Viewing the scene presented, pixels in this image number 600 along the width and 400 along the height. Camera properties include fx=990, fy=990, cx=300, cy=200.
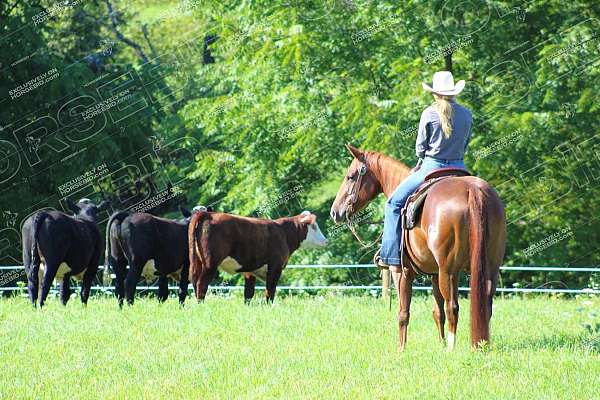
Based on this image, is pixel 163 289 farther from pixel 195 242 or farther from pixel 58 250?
pixel 58 250

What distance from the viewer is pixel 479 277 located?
331 inches

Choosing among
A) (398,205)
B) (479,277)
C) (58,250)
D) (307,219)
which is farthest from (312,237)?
(479,277)

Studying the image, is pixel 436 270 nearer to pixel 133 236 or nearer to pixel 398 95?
pixel 133 236

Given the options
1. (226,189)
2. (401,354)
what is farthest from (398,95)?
(401,354)

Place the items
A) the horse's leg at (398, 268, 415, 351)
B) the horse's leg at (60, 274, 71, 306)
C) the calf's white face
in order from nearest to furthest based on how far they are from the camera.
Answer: the horse's leg at (398, 268, 415, 351) → the horse's leg at (60, 274, 71, 306) → the calf's white face

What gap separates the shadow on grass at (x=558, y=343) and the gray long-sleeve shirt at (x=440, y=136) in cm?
187

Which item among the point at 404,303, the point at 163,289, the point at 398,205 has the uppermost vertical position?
the point at 398,205

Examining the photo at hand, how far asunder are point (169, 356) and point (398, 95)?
608 inches

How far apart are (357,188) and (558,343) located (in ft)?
8.78

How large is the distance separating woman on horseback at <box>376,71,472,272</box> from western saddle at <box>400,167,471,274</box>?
0.07 meters

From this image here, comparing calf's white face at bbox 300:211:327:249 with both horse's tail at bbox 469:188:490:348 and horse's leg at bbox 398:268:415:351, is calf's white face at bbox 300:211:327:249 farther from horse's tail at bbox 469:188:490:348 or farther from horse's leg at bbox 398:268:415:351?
horse's tail at bbox 469:188:490:348

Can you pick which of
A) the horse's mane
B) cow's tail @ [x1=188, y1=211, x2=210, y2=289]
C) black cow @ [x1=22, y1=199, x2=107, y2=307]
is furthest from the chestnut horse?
black cow @ [x1=22, y1=199, x2=107, y2=307]

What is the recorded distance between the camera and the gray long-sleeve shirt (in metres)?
9.32

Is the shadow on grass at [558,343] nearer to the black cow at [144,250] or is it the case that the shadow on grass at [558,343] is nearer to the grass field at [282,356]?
the grass field at [282,356]
